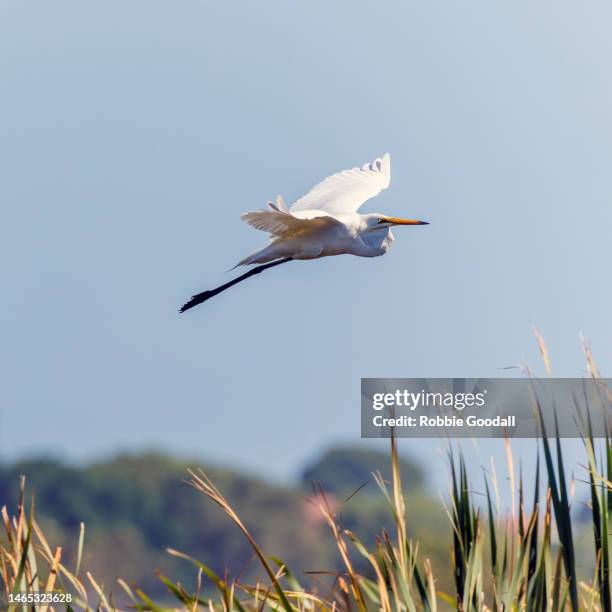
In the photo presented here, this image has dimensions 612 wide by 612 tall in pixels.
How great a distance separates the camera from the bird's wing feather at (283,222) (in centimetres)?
513

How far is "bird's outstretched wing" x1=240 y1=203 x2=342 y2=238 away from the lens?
511 centimetres

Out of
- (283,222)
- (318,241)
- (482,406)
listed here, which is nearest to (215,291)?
(318,241)

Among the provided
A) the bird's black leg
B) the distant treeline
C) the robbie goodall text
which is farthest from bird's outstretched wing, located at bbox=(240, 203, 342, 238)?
the distant treeline

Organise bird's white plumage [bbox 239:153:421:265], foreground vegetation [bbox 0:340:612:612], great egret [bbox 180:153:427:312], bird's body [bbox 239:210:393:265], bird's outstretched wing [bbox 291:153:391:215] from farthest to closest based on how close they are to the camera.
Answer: bird's outstretched wing [bbox 291:153:391:215] → bird's body [bbox 239:210:393:265] → great egret [bbox 180:153:427:312] → bird's white plumage [bbox 239:153:421:265] → foreground vegetation [bbox 0:340:612:612]

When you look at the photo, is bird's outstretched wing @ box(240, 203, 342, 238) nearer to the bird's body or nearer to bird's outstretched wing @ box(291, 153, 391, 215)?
the bird's body

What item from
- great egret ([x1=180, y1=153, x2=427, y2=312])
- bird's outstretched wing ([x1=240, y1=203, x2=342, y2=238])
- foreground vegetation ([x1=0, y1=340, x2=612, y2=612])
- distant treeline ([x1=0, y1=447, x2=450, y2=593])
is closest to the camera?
foreground vegetation ([x1=0, y1=340, x2=612, y2=612])

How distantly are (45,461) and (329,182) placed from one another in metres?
43.7

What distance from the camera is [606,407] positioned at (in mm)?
3658

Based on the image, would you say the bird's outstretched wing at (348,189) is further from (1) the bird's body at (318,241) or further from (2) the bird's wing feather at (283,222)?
(2) the bird's wing feather at (283,222)

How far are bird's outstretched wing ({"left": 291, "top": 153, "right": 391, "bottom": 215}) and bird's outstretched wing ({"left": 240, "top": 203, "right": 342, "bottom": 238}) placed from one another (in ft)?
2.00

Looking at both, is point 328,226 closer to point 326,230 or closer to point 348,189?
point 326,230

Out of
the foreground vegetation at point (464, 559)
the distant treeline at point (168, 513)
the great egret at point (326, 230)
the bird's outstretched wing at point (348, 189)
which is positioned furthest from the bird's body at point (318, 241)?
the distant treeline at point (168, 513)

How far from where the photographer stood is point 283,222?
5398 mm

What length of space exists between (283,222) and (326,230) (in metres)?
0.74
